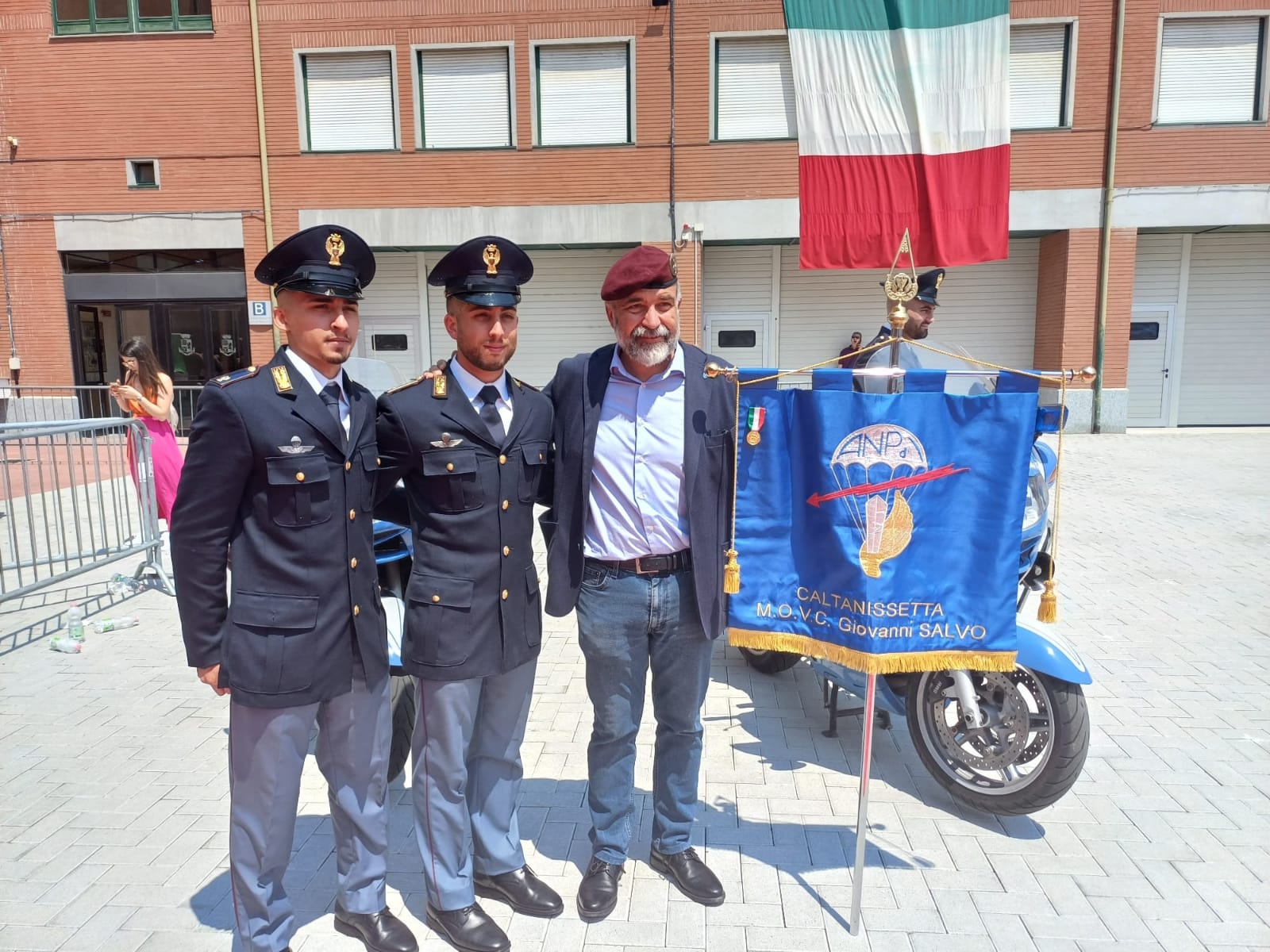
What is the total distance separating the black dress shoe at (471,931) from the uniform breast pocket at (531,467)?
4.43 feet

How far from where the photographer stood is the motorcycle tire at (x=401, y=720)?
134 inches

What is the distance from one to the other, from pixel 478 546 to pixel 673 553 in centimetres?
65

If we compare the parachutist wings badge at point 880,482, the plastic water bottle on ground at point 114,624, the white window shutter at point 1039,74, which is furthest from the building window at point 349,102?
the parachutist wings badge at point 880,482

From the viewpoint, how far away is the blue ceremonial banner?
2406 millimetres

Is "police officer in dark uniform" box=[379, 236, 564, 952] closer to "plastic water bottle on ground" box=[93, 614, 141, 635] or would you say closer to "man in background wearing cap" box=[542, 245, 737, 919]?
"man in background wearing cap" box=[542, 245, 737, 919]

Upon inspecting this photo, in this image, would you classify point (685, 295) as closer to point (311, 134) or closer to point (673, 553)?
point (311, 134)

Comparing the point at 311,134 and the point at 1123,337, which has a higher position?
the point at 311,134

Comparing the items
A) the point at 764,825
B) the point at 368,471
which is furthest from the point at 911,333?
the point at 368,471

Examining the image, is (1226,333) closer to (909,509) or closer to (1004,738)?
(1004,738)

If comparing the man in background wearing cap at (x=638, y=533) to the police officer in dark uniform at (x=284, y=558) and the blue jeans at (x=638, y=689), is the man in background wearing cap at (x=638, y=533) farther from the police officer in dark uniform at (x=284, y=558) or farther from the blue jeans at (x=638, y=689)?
the police officer in dark uniform at (x=284, y=558)

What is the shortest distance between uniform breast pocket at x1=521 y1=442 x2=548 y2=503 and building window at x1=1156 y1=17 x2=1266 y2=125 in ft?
55.5

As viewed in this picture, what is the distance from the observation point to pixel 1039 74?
1453cm

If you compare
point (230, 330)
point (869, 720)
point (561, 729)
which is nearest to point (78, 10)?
point (230, 330)

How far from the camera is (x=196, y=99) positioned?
15523 mm
